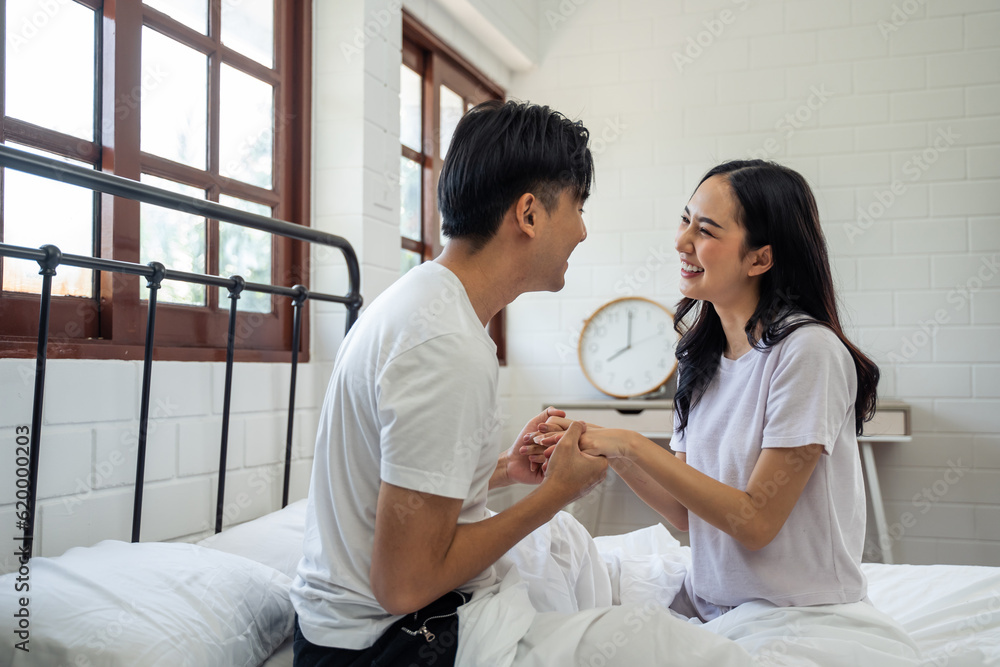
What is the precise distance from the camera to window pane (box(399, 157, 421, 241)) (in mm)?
3135

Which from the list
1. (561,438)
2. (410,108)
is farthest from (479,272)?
(410,108)

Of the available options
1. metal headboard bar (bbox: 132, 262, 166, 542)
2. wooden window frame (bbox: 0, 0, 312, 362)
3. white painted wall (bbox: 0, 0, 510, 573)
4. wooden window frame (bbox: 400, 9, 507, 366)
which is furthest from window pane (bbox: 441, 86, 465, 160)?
metal headboard bar (bbox: 132, 262, 166, 542)

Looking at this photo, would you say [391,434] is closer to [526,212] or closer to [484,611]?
[484,611]

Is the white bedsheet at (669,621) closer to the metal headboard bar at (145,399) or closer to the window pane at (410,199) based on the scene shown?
the metal headboard bar at (145,399)

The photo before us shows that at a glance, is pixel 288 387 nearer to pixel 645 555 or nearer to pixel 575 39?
pixel 645 555

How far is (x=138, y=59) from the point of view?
182cm

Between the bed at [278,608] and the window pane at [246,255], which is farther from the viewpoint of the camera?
the window pane at [246,255]

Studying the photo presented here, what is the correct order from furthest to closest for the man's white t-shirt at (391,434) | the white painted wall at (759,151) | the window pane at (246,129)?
1. the white painted wall at (759,151)
2. the window pane at (246,129)
3. the man's white t-shirt at (391,434)

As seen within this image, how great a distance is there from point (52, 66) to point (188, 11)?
0.50m

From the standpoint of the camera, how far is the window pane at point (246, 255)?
84.0 inches

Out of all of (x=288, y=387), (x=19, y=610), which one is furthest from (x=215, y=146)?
(x=19, y=610)

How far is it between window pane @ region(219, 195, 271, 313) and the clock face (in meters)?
1.64

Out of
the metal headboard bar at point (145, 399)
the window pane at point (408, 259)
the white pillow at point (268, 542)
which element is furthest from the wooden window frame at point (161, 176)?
the window pane at point (408, 259)

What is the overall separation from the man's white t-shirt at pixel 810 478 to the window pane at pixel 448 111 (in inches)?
91.6
